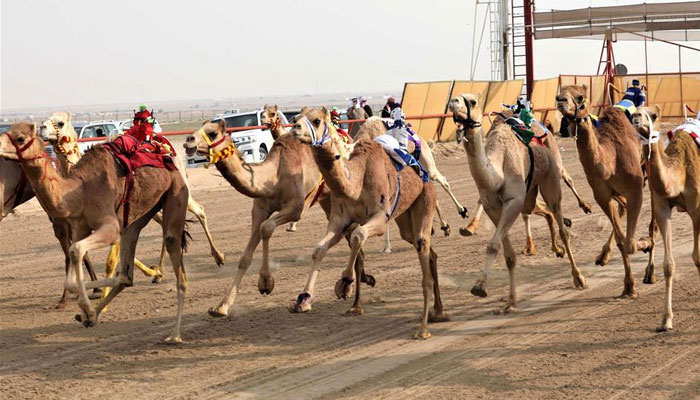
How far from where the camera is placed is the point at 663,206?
9.57 meters

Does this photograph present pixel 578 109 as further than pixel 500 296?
No

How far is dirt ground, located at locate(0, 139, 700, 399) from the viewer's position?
7.76 m

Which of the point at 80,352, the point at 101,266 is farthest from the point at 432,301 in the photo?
the point at 101,266

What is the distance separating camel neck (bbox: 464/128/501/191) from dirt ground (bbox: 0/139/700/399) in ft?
4.53

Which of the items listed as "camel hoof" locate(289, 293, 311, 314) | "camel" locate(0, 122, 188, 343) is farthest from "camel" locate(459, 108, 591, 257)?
"camel" locate(0, 122, 188, 343)

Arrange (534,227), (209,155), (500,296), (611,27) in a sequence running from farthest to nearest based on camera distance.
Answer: (611,27)
(534,227)
(500,296)
(209,155)

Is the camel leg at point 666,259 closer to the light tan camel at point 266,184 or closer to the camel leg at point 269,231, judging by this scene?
the light tan camel at point 266,184

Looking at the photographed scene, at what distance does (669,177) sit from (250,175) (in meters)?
4.03

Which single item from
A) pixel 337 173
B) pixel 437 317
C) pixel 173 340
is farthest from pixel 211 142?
pixel 437 317

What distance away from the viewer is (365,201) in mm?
9297

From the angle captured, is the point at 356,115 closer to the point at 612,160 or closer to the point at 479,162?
the point at 612,160

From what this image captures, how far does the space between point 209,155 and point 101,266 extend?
585cm

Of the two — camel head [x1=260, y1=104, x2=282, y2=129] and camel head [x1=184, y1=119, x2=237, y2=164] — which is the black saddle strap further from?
camel head [x1=184, y1=119, x2=237, y2=164]

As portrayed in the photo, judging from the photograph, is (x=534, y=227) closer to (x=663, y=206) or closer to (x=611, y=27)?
(x=663, y=206)
